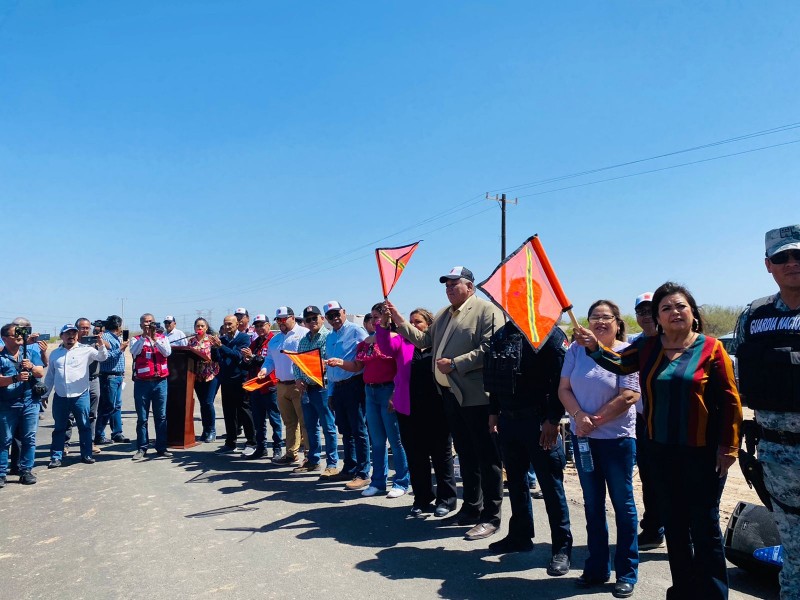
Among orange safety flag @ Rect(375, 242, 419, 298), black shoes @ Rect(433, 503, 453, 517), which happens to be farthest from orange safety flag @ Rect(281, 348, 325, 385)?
black shoes @ Rect(433, 503, 453, 517)

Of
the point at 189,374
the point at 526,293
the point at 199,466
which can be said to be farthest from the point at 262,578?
the point at 189,374

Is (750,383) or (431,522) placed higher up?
(750,383)

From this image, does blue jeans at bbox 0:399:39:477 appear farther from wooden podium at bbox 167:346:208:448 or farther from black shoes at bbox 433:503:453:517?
black shoes at bbox 433:503:453:517

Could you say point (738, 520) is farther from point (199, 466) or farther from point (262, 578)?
point (199, 466)

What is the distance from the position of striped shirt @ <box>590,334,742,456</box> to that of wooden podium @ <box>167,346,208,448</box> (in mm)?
7875

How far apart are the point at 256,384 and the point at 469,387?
4.36 m

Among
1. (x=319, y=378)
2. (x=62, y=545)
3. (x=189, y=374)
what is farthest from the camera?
(x=189, y=374)

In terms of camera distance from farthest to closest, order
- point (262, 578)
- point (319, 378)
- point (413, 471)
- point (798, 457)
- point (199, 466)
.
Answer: point (199, 466), point (319, 378), point (413, 471), point (262, 578), point (798, 457)

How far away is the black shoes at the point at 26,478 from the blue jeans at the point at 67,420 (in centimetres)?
87

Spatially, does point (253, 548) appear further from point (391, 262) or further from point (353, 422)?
point (391, 262)

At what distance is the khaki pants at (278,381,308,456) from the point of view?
8.40 metres

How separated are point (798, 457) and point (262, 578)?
354 centimetres

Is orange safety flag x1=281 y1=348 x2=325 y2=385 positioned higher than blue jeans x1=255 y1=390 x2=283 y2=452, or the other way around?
orange safety flag x1=281 y1=348 x2=325 y2=385

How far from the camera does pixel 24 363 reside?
25.3 ft
